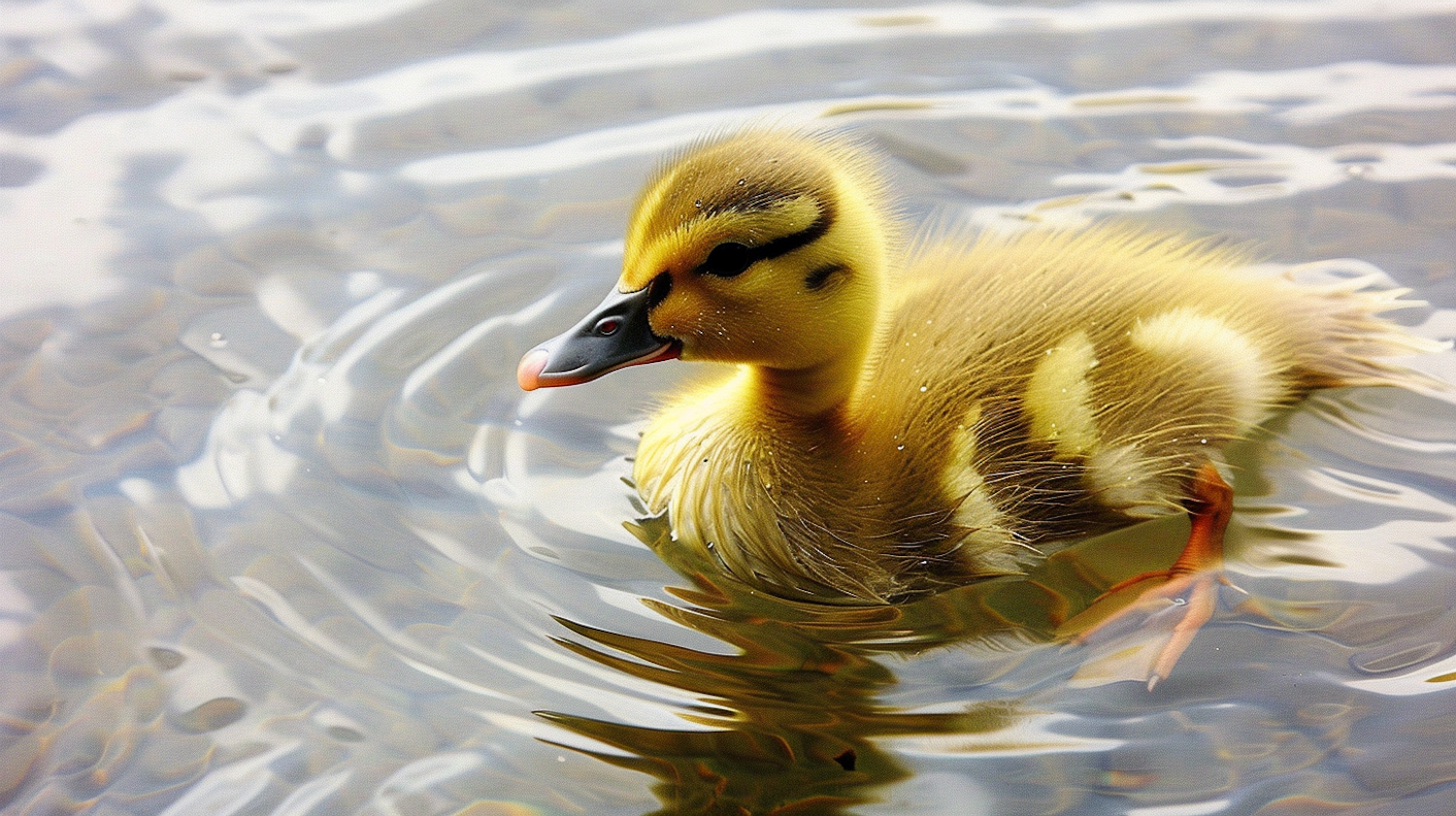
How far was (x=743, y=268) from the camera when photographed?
2.30 meters

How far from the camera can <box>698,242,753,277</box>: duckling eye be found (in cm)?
228

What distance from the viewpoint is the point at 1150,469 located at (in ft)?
8.34

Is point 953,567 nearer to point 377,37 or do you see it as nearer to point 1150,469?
point 1150,469

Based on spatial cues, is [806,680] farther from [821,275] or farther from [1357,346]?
[1357,346]

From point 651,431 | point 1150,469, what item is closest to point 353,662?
point 651,431

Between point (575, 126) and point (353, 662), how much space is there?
1.77m

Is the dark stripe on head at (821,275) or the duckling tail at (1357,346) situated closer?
the dark stripe on head at (821,275)

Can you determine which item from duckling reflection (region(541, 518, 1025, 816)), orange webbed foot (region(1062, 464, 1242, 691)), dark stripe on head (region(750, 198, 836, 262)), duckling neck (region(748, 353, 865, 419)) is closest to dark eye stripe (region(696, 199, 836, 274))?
dark stripe on head (region(750, 198, 836, 262))

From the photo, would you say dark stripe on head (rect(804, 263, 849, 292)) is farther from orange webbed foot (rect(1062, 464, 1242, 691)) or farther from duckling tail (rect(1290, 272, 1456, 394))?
duckling tail (rect(1290, 272, 1456, 394))

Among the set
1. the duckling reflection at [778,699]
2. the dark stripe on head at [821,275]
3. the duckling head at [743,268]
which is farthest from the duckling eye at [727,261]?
the duckling reflection at [778,699]

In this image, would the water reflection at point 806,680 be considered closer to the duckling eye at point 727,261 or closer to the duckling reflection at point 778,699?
the duckling reflection at point 778,699

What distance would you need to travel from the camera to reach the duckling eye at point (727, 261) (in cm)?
228

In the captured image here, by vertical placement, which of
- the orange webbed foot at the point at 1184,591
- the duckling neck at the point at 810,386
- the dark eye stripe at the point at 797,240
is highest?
the dark eye stripe at the point at 797,240

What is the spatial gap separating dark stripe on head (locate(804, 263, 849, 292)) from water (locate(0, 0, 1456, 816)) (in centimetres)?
56
